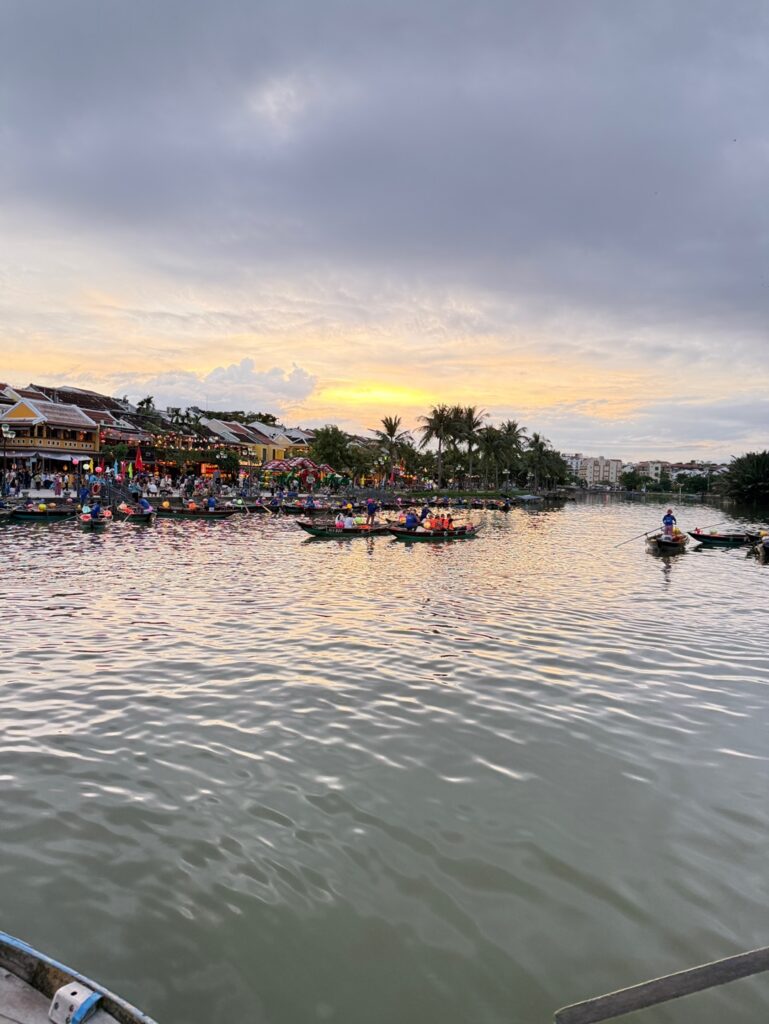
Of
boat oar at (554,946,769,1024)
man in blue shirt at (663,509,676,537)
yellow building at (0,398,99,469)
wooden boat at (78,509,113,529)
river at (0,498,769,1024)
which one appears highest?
yellow building at (0,398,99,469)

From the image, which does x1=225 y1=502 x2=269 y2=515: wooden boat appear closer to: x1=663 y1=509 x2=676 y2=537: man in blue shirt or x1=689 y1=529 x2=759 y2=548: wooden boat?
x1=663 y1=509 x2=676 y2=537: man in blue shirt

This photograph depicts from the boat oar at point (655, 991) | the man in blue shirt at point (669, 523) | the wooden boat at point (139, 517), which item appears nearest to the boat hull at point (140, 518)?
the wooden boat at point (139, 517)

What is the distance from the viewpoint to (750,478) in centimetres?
9644

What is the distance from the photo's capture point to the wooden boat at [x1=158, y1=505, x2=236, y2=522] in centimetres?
4475

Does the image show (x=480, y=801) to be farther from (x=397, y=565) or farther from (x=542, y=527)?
(x=542, y=527)

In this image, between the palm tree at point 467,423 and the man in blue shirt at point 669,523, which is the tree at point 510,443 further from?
the man in blue shirt at point 669,523

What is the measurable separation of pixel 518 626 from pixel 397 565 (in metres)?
12.0

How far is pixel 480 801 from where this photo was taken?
7.36m

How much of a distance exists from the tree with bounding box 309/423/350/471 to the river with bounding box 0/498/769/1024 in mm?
74956

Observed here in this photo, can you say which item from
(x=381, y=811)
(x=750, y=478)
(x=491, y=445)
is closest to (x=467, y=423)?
(x=491, y=445)

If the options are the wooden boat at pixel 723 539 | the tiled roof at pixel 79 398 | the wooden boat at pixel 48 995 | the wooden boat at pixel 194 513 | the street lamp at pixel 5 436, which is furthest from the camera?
the tiled roof at pixel 79 398

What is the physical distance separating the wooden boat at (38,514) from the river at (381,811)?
26.9 meters

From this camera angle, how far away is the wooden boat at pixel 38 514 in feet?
128

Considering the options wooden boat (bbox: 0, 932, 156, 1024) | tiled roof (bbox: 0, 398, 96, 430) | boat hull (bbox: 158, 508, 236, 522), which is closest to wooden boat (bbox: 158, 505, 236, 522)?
boat hull (bbox: 158, 508, 236, 522)
